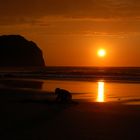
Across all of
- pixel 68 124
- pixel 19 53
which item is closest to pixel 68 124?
pixel 68 124

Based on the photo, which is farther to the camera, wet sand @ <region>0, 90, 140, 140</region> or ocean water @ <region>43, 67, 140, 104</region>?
ocean water @ <region>43, 67, 140, 104</region>

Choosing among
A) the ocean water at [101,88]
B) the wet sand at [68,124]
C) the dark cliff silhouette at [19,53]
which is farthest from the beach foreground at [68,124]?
the dark cliff silhouette at [19,53]

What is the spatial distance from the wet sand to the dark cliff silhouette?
164774mm

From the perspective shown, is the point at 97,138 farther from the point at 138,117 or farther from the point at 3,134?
the point at 138,117

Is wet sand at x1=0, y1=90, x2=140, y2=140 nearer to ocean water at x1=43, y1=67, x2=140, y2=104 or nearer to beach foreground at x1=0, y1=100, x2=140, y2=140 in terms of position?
beach foreground at x1=0, y1=100, x2=140, y2=140

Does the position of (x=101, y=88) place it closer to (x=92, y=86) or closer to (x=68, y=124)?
(x=92, y=86)

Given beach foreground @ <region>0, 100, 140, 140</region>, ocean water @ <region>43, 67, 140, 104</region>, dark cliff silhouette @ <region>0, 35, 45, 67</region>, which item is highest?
dark cliff silhouette @ <region>0, 35, 45, 67</region>

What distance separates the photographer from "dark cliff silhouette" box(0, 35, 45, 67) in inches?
7042

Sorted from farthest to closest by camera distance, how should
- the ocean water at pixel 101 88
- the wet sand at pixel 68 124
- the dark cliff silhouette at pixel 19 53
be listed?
the dark cliff silhouette at pixel 19 53
the ocean water at pixel 101 88
the wet sand at pixel 68 124

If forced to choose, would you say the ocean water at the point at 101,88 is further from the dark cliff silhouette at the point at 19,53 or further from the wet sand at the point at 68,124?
the dark cliff silhouette at the point at 19,53

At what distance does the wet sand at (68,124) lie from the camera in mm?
9430

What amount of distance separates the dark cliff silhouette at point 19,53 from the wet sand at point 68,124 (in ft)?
541

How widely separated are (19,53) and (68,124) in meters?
174

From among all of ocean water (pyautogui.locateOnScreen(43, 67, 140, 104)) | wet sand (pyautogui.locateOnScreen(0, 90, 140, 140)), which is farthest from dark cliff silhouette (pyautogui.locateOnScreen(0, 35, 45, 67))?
wet sand (pyautogui.locateOnScreen(0, 90, 140, 140))
